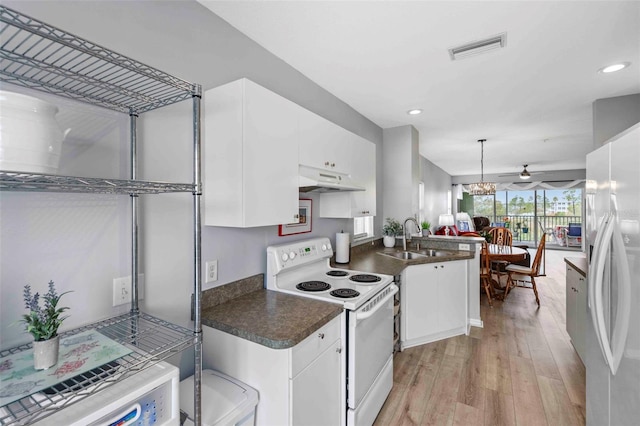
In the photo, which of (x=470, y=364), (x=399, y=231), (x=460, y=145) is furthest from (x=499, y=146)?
(x=470, y=364)

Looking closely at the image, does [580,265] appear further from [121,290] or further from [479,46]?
[121,290]

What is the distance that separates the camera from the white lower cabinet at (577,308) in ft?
8.07

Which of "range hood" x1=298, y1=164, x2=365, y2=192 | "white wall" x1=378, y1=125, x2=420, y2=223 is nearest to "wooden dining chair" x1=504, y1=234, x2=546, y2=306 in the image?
"white wall" x1=378, y1=125, x2=420, y2=223

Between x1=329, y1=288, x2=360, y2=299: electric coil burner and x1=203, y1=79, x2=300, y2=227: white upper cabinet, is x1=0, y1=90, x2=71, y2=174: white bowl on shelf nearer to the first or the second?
x1=203, y1=79, x2=300, y2=227: white upper cabinet

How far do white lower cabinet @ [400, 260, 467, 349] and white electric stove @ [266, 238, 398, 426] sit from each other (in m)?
0.76

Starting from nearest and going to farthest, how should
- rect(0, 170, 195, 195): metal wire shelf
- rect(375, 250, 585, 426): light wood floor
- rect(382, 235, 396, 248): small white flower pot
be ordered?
1. rect(0, 170, 195, 195): metal wire shelf
2. rect(375, 250, 585, 426): light wood floor
3. rect(382, 235, 396, 248): small white flower pot

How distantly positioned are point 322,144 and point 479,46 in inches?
48.3

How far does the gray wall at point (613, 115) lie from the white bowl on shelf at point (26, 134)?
3.96m

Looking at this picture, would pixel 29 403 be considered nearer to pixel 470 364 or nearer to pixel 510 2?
pixel 510 2

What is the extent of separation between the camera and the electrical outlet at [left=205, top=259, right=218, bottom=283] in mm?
1607

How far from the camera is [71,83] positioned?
3.60 feet

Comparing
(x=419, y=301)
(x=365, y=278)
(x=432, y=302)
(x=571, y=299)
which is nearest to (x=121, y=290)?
(x=365, y=278)

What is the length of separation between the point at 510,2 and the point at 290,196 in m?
1.58

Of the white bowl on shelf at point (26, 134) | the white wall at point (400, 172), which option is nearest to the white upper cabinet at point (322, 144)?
the white bowl on shelf at point (26, 134)
